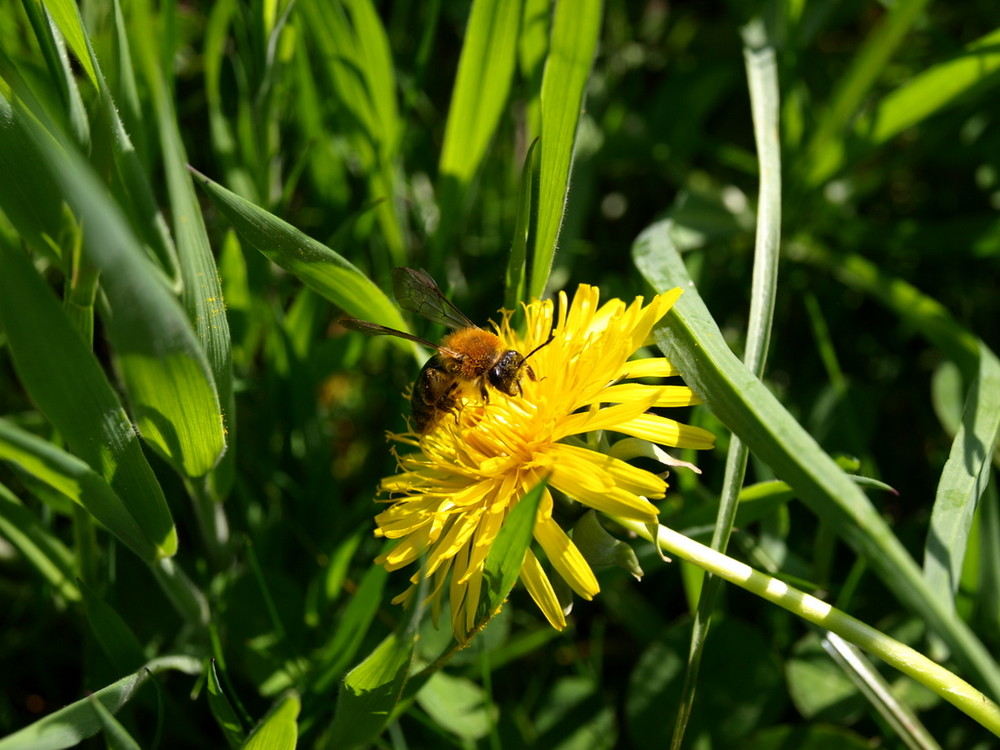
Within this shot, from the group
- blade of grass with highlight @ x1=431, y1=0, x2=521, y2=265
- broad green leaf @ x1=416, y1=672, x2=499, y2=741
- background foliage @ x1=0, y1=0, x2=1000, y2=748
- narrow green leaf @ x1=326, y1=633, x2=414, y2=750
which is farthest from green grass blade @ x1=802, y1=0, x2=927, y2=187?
narrow green leaf @ x1=326, y1=633, x2=414, y2=750

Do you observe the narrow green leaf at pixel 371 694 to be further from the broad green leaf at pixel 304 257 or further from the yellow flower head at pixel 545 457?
the broad green leaf at pixel 304 257

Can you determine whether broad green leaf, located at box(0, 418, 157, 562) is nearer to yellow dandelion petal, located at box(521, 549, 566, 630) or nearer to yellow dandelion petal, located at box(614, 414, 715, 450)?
yellow dandelion petal, located at box(521, 549, 566, 630)

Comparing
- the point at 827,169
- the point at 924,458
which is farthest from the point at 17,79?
the point at 924,458

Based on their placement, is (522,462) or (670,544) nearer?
(670,544)

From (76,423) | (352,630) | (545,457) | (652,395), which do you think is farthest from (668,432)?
(76,423)

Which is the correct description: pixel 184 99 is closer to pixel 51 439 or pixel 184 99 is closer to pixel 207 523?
pixel 51 439

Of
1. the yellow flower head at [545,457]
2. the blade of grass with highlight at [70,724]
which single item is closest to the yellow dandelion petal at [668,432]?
the yellow flower head at [545,457]
